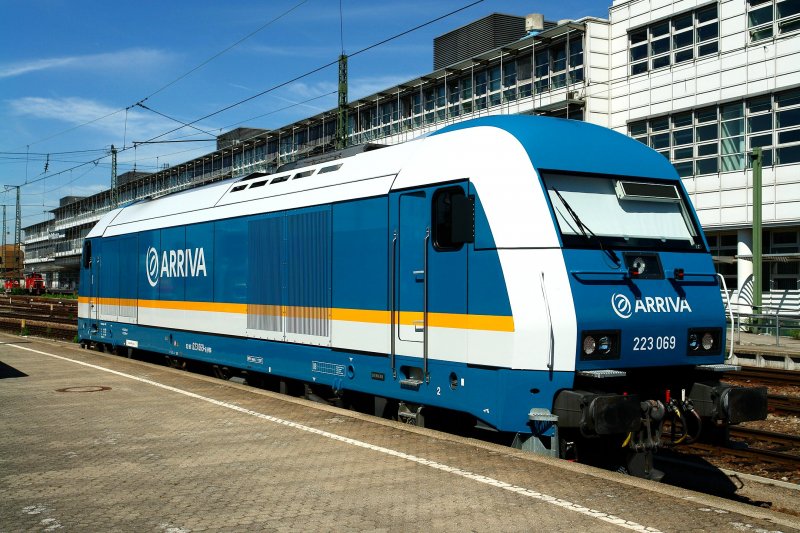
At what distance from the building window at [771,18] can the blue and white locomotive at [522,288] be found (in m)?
22.2

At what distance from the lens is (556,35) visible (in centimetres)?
3531

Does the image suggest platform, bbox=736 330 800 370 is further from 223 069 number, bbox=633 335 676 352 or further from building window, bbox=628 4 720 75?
building window, bbox=628 4 720 75

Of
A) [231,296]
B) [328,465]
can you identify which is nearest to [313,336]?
[231,296]

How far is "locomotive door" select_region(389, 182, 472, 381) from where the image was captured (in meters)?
8.50

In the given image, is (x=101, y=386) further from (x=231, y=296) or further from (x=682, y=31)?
(x=682, y=31)

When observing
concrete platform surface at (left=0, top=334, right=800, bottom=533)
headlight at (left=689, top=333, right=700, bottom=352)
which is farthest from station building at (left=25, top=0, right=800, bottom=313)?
concrete platform surface at (left=0, top=334, right=800, bottom=533)

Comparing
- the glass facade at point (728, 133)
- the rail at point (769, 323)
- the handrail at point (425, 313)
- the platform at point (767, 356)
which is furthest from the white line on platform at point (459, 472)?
the glass facade at point (728, 133)

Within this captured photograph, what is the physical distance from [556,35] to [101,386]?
27.3 metres

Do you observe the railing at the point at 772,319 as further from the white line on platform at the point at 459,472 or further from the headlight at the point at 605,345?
the white line on platform at the point at 459,472

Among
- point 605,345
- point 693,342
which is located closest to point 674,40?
point 693,342

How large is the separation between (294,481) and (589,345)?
294 centimetres

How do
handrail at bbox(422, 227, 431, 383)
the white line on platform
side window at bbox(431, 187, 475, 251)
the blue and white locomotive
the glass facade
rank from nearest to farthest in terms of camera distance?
1. the white line on platform
2. the blue and white locomotive
3. side window at bbox(431, 187, 475, 251)
4. handrail at bbox(422, 227, 431, 383)
5. the glass facade

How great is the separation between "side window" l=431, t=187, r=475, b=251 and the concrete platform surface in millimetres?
2078

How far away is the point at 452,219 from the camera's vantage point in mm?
8484
